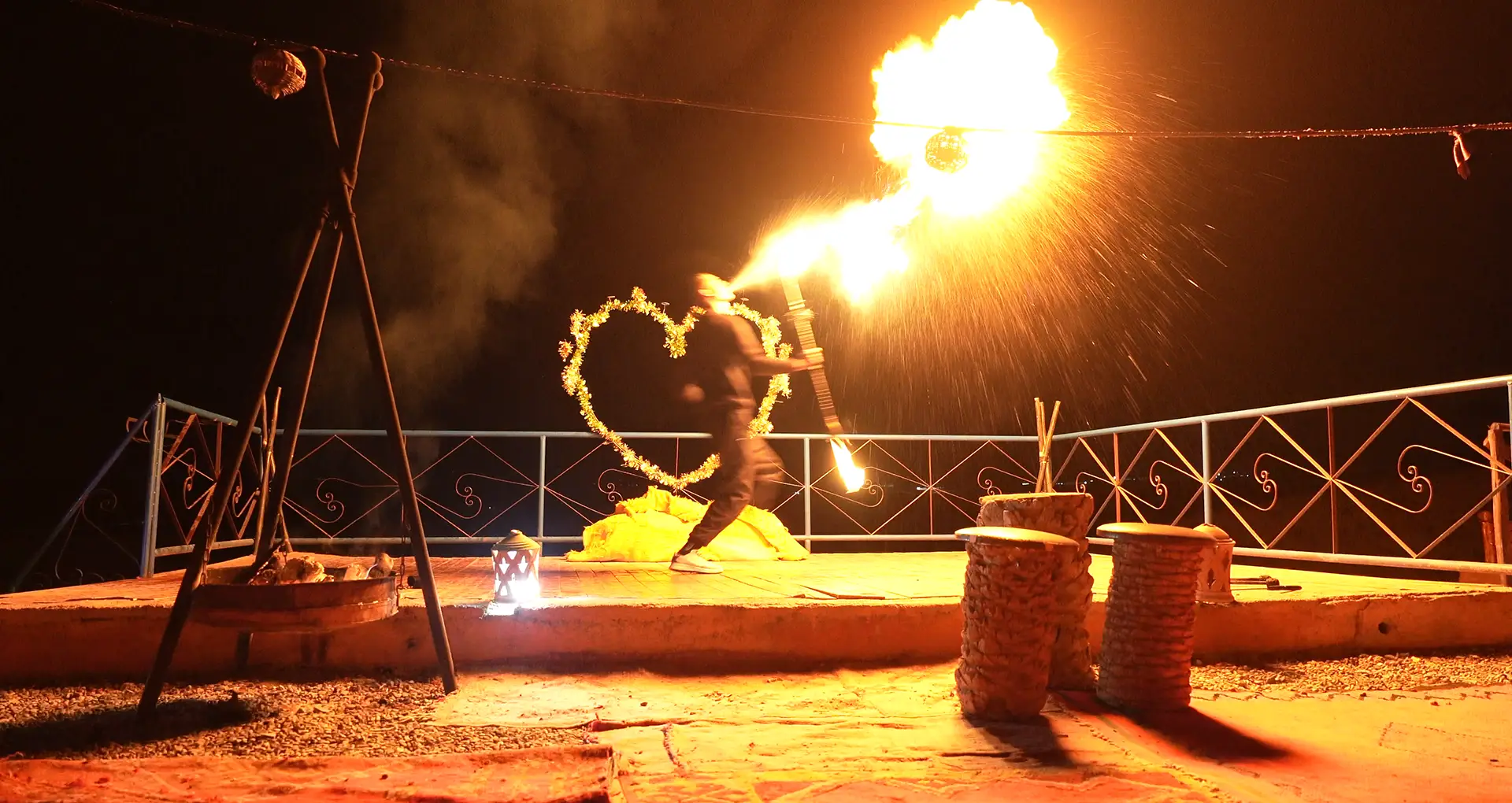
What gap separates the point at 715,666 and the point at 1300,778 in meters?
2.40

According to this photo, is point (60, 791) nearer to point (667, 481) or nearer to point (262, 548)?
point (262, 548)

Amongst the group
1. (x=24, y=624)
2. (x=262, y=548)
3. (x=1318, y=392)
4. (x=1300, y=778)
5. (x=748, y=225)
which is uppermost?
(x=748, y=225)

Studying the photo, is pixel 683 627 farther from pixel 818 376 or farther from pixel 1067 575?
pixel 818 376

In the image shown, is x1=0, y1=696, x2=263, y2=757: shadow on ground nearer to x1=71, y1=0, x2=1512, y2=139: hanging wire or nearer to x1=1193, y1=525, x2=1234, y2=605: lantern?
x1=71, y1=0, x2=1512, y2=139: hanging wire

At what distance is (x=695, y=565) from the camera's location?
5938mm

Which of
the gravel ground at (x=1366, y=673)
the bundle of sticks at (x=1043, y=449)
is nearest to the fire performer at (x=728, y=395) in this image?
the bundle of sticks at (x=1043, y=449)

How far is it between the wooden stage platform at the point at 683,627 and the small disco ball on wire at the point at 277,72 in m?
2.28

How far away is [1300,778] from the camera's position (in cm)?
271

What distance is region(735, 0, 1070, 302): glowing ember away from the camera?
237 inches

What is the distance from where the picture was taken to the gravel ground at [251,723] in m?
2.98

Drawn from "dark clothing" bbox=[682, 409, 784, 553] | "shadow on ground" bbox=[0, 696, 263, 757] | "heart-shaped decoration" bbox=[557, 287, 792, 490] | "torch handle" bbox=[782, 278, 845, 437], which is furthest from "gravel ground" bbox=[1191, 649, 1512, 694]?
"heart-shaped decoration" bbox=[557, 287, 792, 490]

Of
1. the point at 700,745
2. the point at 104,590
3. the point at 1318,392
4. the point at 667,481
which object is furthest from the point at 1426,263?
the point at 104,590

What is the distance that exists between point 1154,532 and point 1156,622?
37cm

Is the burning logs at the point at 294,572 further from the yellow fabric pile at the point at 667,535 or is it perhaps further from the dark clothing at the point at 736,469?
the yellow fabric pile at the point at 667,535
